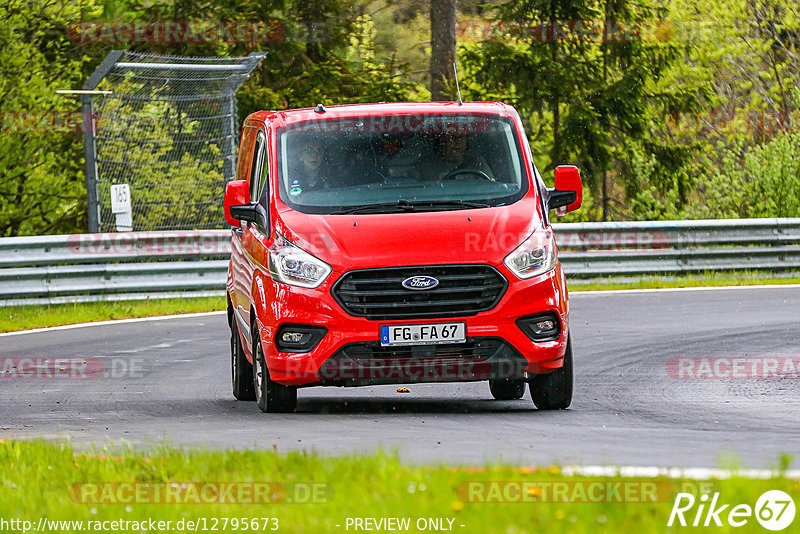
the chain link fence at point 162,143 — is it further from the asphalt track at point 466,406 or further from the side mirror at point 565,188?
the side mirror at point 565,188

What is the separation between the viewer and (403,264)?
28.6 feet

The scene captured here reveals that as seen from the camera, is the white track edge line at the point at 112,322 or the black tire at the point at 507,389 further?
the white track edge line at the point at 112,322

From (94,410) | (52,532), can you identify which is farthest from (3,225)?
(52,532)

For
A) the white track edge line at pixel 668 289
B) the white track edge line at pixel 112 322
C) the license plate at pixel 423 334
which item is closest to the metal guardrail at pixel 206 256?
the white track edge line at pixel 668 289

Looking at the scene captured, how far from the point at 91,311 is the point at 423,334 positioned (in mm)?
10129

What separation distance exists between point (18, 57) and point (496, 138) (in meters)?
15.8

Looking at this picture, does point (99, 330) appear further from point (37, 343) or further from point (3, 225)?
point (3, 225)

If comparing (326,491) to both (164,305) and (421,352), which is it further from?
(164,305)

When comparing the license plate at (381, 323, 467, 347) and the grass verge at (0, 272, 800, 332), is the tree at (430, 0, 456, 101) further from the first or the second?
the license plate at (381, 323, 467, 347)

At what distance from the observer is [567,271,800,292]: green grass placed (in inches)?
826

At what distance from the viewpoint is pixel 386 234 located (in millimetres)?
8867

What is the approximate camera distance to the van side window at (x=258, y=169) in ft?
33.4

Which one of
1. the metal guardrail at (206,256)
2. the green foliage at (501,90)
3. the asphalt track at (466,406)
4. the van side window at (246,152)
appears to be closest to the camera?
the asphalt track at (466,406)

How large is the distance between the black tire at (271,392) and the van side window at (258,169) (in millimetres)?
1243
